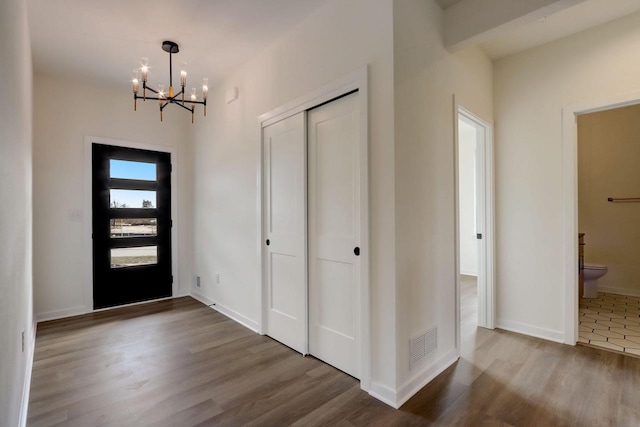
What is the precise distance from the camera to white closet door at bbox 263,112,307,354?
108 inches

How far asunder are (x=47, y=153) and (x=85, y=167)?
38 centimetres

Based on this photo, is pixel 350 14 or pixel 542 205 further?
pixel 542 205

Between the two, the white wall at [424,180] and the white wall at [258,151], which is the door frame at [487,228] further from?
the white wall at [258,151]

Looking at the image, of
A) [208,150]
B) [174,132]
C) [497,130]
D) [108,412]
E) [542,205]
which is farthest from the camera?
[174,132]

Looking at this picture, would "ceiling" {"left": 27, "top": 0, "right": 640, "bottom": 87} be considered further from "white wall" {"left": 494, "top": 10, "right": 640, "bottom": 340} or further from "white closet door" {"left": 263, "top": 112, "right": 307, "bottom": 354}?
"white closet door" {"left": 263, "top": 112, "right": 307, "bottom": 354}

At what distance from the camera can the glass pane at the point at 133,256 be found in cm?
414

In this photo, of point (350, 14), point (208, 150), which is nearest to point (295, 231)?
point (350, 14)

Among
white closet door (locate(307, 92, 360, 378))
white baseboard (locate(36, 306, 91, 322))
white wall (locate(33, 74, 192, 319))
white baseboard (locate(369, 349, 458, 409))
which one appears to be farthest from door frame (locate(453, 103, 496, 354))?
white baseboard (locate(36, 306, 91, 322))

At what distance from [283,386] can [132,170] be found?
359 cm

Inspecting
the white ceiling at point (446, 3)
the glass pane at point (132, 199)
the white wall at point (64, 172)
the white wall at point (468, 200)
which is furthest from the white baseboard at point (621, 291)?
the white wall at point (64, 172)

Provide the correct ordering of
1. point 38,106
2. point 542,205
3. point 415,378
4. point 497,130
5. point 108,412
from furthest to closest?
point 38,106, point 497,130, point 542,205, point 415,378, point 108,412

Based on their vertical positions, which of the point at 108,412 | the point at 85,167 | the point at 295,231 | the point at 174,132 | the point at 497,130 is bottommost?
the point at 108,412

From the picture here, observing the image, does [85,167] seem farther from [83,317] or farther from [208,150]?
[83,317]

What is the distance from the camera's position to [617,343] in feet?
9.21
